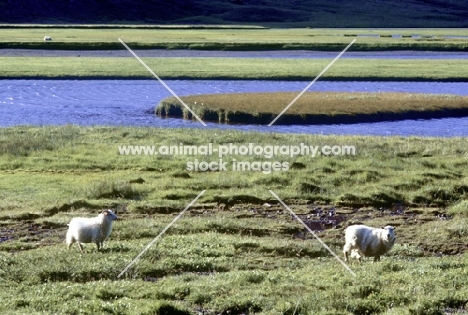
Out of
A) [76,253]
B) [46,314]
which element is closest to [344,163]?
[76,253]

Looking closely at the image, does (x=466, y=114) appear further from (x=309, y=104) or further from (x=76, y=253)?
(x=76, y=253)

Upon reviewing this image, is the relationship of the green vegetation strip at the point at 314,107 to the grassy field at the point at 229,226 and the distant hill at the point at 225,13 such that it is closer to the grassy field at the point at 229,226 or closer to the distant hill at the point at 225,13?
the grassy field at the point at 229,226

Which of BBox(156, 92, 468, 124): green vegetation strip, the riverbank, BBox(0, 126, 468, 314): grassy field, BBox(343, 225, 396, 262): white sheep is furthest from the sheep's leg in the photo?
the riverbank

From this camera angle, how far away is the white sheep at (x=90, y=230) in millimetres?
15375

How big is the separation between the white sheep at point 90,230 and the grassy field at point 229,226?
0.28 meters

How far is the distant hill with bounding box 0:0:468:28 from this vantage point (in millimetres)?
149375

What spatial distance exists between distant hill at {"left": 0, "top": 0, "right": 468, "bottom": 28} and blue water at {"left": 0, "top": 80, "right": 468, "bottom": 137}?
3520 inches

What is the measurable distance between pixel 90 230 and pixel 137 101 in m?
33.2

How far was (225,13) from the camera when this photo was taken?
16762 centimetres

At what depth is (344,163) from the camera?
26641 millimetres

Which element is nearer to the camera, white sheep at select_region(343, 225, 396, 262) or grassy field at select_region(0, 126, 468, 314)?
grassy field at select_region(0, 126, 468, 314)

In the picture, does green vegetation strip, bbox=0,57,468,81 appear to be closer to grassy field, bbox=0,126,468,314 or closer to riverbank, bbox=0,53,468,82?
riverbank, bbox=0,53,468,82

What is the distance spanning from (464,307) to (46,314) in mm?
6435

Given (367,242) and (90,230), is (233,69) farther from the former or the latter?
(367,242)
